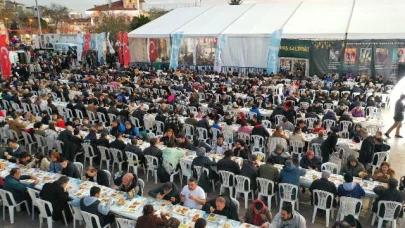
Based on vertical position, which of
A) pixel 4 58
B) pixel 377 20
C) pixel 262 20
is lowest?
pixel 4 58

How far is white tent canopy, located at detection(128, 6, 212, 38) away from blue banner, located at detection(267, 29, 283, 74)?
7807mm

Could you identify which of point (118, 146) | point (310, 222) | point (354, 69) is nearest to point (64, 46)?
point (354, 69)

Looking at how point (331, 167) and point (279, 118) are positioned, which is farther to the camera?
point (279, 118)

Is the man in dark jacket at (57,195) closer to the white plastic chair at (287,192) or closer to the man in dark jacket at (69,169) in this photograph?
the man in dark jacket at (69,169)

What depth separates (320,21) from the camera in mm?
22594

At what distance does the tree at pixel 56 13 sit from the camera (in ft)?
279

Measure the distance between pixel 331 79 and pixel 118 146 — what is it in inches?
513

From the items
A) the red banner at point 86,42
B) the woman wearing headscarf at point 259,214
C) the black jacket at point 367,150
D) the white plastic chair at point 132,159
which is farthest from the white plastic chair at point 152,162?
the red banner at point 86,42

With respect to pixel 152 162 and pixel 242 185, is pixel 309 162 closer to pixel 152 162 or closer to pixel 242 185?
pixel 242 185

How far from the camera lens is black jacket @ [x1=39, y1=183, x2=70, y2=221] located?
676 centimetres

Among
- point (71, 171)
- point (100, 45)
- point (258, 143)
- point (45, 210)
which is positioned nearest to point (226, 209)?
point (45, 210)

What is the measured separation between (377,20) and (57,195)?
20993mm

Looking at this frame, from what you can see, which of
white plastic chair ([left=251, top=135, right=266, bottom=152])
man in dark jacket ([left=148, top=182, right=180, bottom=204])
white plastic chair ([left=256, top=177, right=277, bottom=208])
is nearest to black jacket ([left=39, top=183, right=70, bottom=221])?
man in dark jacket ([left=148, top=182, right=180, bottom=204])

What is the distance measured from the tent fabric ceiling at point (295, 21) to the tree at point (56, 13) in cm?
6613
